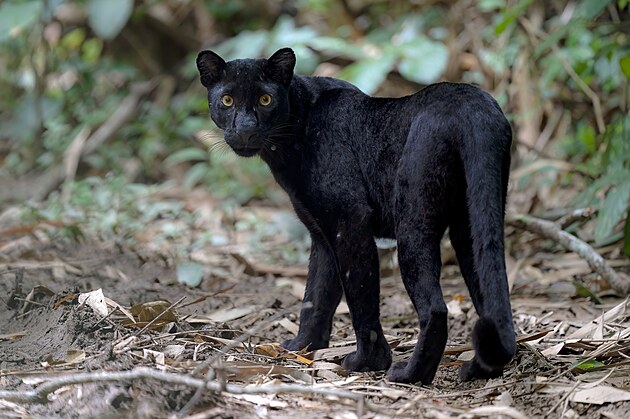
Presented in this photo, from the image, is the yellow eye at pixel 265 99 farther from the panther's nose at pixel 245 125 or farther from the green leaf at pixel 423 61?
the green leaf at pixel 423 61

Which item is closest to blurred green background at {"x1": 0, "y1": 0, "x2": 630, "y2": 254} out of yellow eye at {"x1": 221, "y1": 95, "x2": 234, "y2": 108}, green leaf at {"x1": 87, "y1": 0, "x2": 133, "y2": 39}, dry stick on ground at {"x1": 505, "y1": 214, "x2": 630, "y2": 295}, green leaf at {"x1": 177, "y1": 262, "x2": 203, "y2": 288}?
green leaf at {"x1": 87, "y1": 0, "x2": 133, "y2": 39}

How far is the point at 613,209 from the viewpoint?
167 inches

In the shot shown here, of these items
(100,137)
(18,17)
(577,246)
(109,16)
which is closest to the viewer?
(577,246)

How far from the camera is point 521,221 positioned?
15.4ft

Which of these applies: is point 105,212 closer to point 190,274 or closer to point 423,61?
point 190,274

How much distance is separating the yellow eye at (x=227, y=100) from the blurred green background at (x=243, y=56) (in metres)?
2.07

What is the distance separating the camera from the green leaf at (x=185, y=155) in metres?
7.25

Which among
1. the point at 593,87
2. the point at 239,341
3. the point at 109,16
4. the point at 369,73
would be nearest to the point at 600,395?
the point at 239,341

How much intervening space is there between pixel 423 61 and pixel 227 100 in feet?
10.3

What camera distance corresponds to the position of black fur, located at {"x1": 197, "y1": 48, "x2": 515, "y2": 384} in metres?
2.96

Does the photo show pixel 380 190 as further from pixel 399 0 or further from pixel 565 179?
pixel 399 0

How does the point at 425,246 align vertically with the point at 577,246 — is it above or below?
above

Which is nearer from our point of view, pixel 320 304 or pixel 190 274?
pixel 320 304

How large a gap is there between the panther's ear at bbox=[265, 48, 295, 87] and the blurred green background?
5.94ft
